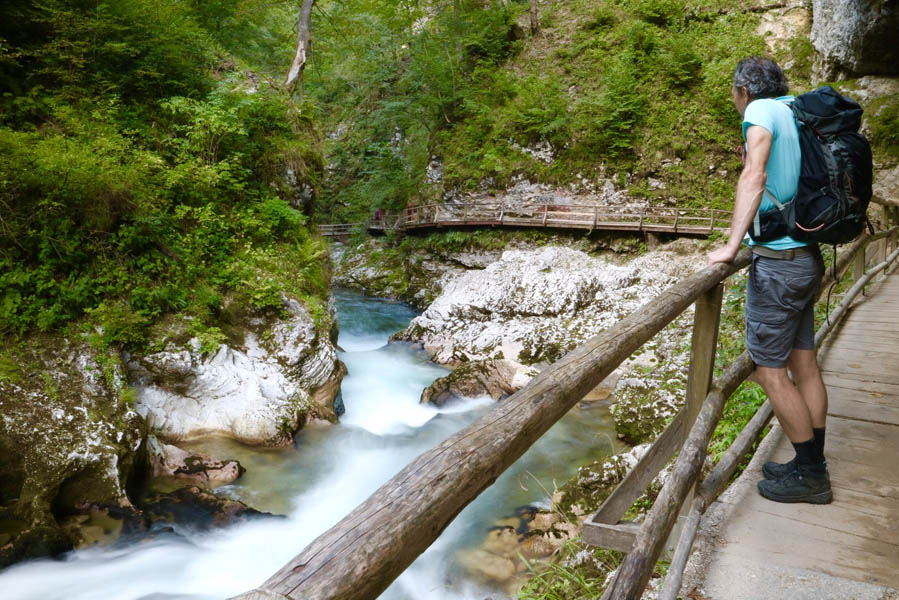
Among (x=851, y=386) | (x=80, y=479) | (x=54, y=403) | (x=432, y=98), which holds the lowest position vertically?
(x=80, y=479)

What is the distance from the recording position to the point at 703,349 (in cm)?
243

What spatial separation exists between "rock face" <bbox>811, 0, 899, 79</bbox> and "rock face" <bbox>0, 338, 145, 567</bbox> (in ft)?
48.2

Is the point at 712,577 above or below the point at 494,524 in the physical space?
above

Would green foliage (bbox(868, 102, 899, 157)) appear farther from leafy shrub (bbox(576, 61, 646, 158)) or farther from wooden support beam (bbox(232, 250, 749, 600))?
wooden support beam (bbox(232, 250, 749, 600))

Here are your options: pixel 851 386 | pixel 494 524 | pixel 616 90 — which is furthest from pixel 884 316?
pixel 616 90

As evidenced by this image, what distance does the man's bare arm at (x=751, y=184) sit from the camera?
2.30 meters

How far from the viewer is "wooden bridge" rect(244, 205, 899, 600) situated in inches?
32.9

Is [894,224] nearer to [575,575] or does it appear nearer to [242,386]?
[575,575]

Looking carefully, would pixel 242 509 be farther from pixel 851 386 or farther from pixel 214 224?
pixel 851 386

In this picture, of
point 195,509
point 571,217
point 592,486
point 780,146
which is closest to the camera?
point 780,146

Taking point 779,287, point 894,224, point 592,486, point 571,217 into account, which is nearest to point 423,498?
point 779,287

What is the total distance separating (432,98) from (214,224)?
16087mm

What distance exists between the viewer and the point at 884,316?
649 centimetres

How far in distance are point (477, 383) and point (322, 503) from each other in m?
4.36
